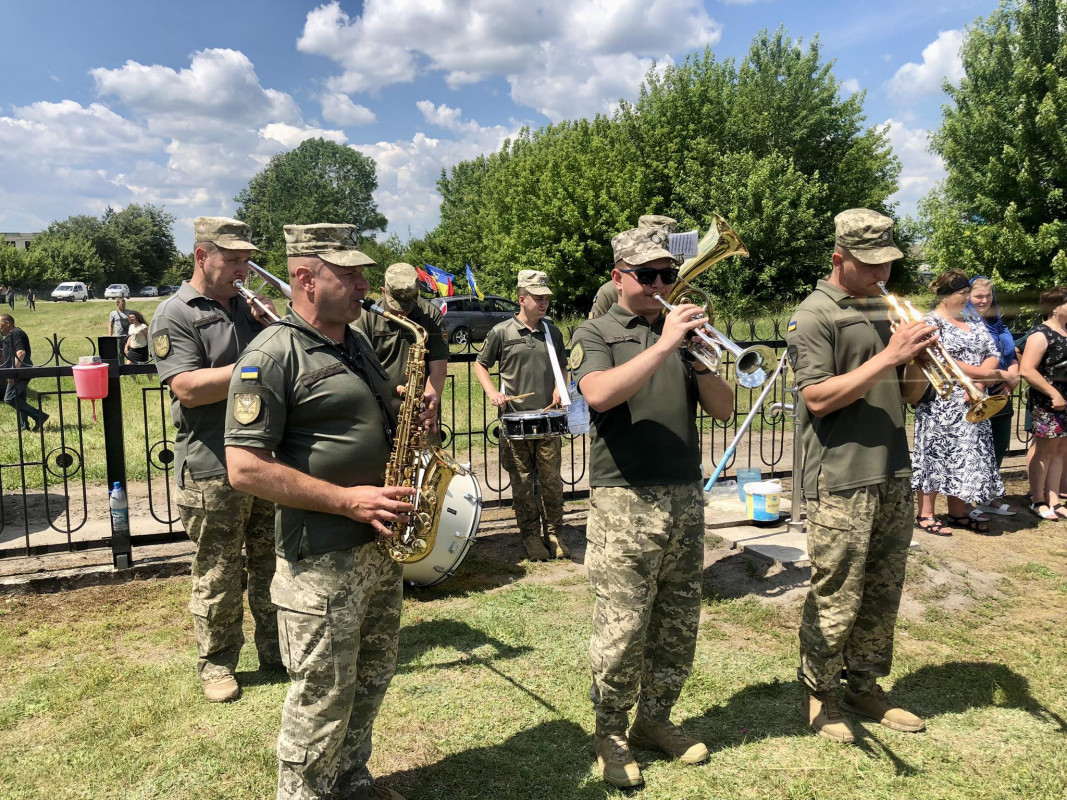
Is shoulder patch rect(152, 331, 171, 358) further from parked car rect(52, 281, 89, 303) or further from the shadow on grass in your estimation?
parked car rect(52, 281, 89, 303)

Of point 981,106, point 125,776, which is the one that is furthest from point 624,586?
point 981,106

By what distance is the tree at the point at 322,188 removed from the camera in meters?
78.1

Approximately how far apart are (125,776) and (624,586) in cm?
239

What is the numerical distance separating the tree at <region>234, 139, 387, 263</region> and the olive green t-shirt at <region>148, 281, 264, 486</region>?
76568 millimetres

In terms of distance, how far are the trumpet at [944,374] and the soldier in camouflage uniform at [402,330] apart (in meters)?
2.73

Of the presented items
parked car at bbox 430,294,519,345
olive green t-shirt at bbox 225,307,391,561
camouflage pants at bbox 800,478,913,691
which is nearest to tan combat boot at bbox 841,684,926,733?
camouflage pants at bbox 800,478,913,691

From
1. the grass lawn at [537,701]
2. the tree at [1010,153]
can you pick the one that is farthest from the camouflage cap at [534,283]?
the tree at [1010,153]

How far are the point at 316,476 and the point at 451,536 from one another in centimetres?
268

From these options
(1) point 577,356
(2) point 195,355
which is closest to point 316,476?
(1) point 577,356

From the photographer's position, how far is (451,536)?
5.11 metres

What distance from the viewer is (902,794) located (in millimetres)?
3104

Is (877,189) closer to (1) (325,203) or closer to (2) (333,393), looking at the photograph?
(2) (333,393)

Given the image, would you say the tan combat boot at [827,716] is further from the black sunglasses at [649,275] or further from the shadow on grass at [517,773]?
the black sunglasses at [649,275]

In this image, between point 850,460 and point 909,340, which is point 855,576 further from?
point 909,340
